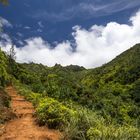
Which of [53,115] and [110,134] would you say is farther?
[53,115]

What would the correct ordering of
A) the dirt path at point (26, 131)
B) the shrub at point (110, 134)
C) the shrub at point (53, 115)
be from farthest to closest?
the shrub at point (53, 115)
the dirt path at point (26, 131)
the shrub at point (110, 134)

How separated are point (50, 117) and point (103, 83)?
9711cm

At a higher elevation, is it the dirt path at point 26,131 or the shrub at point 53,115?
the shrub at point 53,115

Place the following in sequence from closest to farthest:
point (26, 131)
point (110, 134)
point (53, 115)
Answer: point (110, 134) < point (26, 131) < point (53, 115)

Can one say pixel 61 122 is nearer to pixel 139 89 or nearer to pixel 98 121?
pixel 98 121

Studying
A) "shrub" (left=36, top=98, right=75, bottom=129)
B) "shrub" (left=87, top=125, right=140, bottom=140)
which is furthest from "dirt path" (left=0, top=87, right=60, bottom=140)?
"shrub" (left=87, top=125, right=140, bottom=140)

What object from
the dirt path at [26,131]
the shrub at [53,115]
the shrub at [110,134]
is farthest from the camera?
the shrub at [53,115]

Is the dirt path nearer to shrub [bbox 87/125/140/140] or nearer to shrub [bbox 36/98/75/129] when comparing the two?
shrub [bbox 36/98/75/129]

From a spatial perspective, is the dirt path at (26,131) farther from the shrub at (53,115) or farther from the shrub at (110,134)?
the shrub at (110,134)

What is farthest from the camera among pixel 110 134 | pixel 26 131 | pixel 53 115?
pixel 53 115

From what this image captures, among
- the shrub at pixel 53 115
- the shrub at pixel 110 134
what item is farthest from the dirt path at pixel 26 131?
the shrub at pixel 110 134

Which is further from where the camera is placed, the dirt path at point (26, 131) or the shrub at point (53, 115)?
the shrub at point (53, 115)

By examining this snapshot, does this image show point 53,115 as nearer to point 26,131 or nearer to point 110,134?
point 26,131

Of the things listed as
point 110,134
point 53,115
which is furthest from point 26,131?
point 110,134
